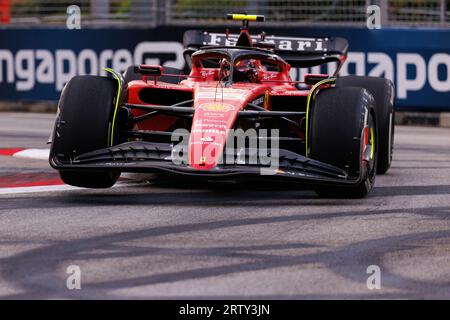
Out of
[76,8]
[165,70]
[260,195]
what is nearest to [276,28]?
[76,8]

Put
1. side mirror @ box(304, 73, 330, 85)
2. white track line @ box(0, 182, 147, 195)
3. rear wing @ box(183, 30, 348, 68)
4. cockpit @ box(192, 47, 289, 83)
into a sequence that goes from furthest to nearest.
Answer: rear wing @ box(183, 30, 348, 68) < cockpit @ box(192, 47, 289, 83) < side mirror @ box(304, 73, 330, 85) < white track line @ box(0, 182, 147, 195)

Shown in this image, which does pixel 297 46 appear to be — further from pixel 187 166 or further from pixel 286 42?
pixel 187 166

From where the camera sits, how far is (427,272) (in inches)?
246

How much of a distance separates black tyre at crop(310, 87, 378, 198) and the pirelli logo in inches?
107

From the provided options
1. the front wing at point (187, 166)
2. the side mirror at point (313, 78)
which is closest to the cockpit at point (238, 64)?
the side mirror at point (313, 78)

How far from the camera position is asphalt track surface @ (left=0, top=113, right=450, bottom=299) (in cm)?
586

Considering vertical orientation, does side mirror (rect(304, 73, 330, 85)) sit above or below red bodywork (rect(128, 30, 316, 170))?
above

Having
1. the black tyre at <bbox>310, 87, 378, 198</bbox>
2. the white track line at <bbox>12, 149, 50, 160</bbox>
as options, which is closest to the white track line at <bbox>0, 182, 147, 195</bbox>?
the black tyre at <bbox>310, 87, 378, 198</bbox>

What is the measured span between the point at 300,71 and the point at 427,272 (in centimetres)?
1076

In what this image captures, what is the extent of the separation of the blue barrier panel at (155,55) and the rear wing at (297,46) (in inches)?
187
